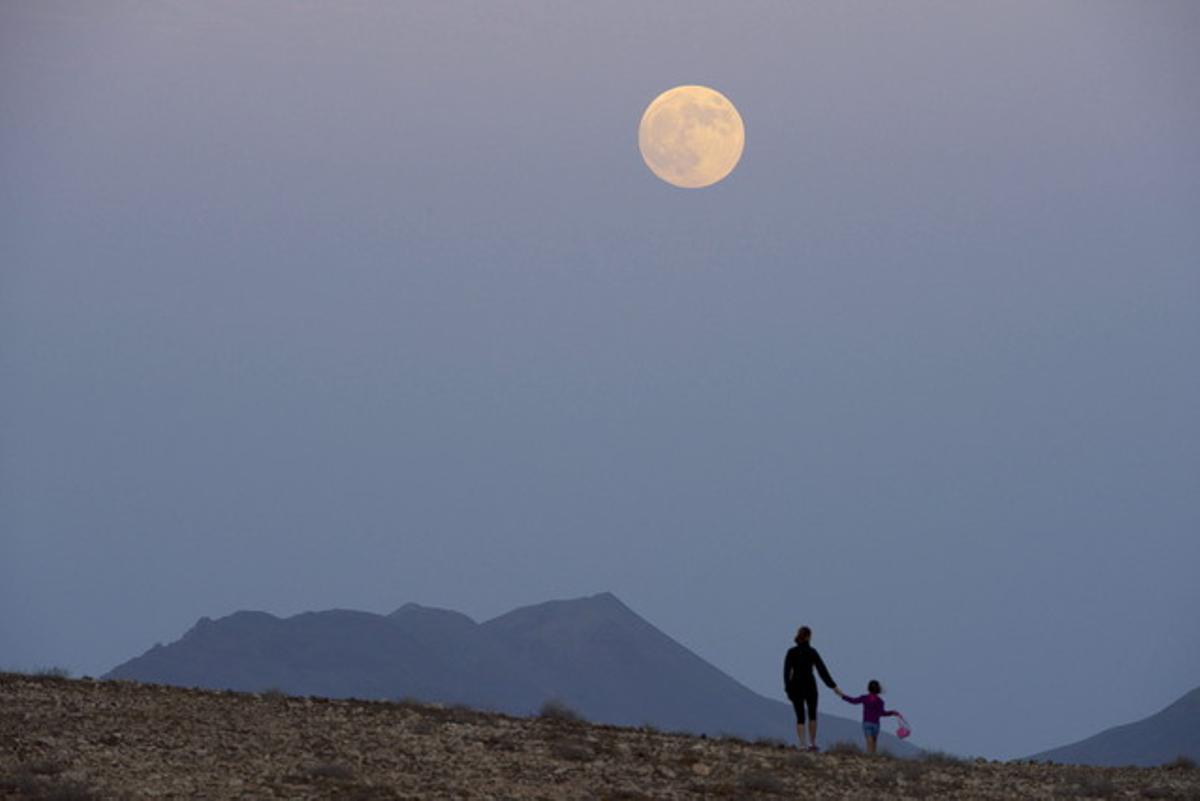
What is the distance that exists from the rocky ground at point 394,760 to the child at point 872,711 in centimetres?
98

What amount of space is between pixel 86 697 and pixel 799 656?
10.5 meters

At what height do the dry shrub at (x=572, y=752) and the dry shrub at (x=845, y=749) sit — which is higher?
the dry shrub at (x=845, y=749)

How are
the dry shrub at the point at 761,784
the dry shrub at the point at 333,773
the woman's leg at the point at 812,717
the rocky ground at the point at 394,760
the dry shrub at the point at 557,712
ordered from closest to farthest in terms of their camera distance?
the rocky ground at the point at 394,760, the dry shrub at the point at 333,773, the dry shrub at the point at 761,784, the woman's leg at the point at 812,717, the dry shrub at the point at 557,712

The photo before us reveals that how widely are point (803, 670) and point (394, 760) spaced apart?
7.34 metres

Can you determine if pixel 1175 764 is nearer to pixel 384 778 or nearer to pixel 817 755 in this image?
pixel 817 755

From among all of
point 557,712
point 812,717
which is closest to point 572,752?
point 812,717

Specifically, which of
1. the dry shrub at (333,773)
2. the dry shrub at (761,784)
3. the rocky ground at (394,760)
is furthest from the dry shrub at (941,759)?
the dry shrub at (333,773)

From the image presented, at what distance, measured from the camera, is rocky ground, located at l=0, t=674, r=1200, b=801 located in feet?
63.6

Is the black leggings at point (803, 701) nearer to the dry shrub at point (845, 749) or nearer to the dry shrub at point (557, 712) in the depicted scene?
the dry shrub at point (845, 749)

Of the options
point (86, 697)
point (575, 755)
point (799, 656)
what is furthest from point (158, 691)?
point (799, 656)

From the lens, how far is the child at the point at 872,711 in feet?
85.0

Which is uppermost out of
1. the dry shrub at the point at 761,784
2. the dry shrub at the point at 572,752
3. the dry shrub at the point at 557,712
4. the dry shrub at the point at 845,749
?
the dry shrub at the point at 557,712

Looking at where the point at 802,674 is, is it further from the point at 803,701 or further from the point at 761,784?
the point at 761,784

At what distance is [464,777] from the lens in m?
20.3
